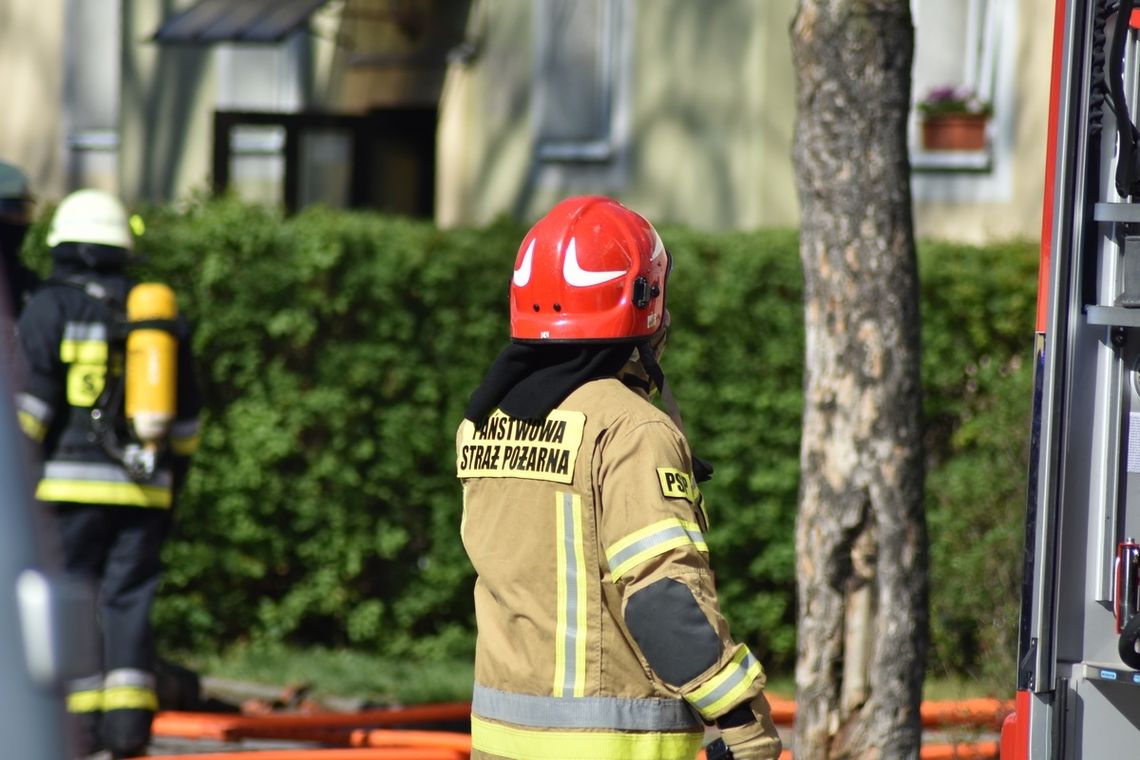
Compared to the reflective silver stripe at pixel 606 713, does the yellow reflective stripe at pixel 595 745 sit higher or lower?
lower

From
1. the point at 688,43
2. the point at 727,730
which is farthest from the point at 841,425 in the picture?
the point at 688,43

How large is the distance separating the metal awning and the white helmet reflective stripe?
6.72 meters

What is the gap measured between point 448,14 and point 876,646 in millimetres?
9154

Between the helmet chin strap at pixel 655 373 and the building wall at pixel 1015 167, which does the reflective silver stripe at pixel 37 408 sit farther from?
the building wall at pixel 1015 167

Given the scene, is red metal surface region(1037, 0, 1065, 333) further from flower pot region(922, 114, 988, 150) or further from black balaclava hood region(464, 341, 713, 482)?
flower pot region(922, 114, 988, 150)

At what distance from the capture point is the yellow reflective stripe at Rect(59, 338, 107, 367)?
6211 millimetres

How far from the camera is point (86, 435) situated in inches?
246

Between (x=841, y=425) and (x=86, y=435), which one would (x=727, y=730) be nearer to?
(x=841, y=425)

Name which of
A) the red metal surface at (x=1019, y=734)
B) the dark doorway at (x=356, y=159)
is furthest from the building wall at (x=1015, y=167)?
the red metal surface at (x=1019, y=734)

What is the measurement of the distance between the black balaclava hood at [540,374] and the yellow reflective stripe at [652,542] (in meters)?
0.33

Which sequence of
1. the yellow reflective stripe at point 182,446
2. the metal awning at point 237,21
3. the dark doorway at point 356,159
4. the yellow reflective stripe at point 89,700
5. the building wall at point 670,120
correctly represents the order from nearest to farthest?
1. the yellow reflective stripe at point 89,700
2. the yellow reflective stripe at point 182,446
3. the building wall at point 670,120
4. the metal awning at point 237,21
5. the dark doorway at point 356,159

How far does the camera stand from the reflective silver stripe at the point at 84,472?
20.4ft

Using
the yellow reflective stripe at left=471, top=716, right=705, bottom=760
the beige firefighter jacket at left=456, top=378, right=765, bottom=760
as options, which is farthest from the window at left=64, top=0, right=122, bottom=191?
the yellow reflective stripe at left=471, top=716, right=705, bottom=760

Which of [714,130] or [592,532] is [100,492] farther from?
[714,130]
